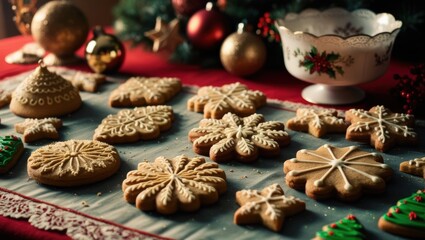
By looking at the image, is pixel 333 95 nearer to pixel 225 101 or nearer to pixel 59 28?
pixel 225 101

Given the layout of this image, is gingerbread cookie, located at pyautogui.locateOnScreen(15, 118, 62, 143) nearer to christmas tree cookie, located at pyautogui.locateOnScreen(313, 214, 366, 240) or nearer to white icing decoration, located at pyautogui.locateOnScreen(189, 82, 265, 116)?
white icing decoration, located at pyautogui.locateOnScreen(189, 82, 265, 116)

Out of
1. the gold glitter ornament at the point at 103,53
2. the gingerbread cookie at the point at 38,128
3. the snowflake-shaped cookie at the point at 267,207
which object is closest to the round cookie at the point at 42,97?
the gingerbread cookie at the point at 38,128

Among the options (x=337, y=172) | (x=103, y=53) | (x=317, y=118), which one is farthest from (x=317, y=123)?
(x=103, y=53)

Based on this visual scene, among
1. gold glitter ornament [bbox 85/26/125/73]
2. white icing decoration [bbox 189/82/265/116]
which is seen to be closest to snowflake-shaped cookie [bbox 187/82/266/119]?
white icing decoration [bbox 189/82/265/116]

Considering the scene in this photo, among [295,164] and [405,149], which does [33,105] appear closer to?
[295,164]

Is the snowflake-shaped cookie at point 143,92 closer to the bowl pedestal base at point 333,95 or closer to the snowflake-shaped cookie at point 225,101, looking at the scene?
the snowflake-shaped cookie at point 225,101

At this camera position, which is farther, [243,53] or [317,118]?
[243,53]

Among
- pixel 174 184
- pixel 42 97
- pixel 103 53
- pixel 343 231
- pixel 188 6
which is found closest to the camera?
pixel 343 231
